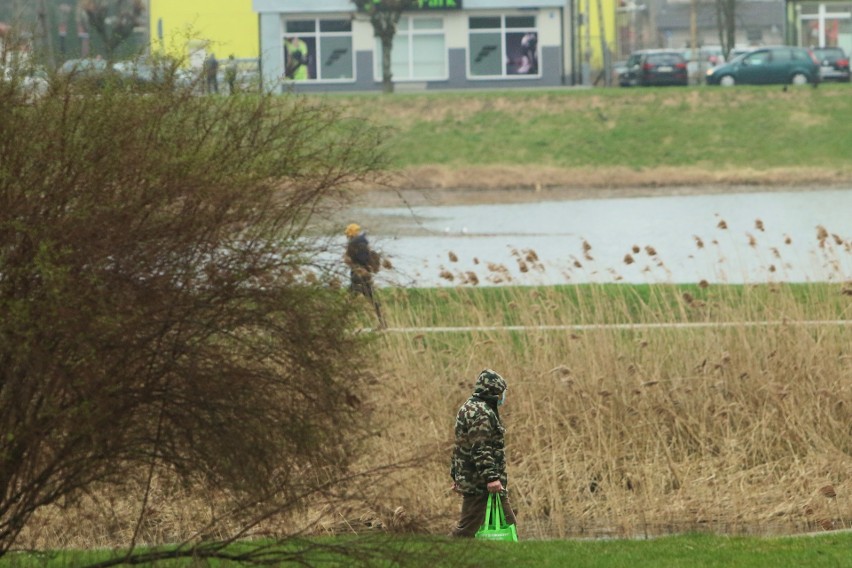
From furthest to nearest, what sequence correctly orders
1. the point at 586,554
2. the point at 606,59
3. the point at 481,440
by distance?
the point at 606,59
the point at 481,440
the point at 586,554

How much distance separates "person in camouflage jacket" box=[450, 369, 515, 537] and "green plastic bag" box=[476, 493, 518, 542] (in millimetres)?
48

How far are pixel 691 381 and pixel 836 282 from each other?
347 cm

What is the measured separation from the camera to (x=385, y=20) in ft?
190

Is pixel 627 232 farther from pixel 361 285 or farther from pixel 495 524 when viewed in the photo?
pixel 361 285

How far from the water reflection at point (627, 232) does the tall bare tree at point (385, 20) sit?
1529 centimetres

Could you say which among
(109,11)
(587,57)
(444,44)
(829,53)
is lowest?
→ (829,53)

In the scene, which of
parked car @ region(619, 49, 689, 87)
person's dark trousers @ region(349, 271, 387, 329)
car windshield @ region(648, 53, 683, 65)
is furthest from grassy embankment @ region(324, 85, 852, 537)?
car windshield @ region(648, 53, 683, 65)

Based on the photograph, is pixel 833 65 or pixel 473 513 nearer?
pixel 473 513

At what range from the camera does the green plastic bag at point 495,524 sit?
996cm

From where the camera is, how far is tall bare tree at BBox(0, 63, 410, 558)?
7.15m

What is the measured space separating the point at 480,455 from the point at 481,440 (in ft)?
0.81

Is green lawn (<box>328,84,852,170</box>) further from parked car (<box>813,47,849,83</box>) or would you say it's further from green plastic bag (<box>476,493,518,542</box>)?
green plastic bag (<box>476,493,518,542</box>)

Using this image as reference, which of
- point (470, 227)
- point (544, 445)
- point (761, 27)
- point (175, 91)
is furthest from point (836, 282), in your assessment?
point (761, 27)

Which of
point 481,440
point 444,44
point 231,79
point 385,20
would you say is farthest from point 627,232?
point 444,44
